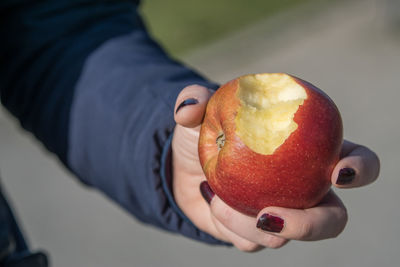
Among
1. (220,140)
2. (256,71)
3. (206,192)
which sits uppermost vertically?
(220,140)

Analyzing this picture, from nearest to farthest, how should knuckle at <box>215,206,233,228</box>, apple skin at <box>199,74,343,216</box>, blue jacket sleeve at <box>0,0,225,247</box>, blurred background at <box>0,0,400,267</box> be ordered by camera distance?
apple skin at <box>199,74,343,216</box> → knuckle at <box>215,206,233,228</box> → blue jacket sleeve at <box>0,0,225,247</box> → blurred background at <box>0,0,400,267</box>

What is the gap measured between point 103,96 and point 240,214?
578 millimetres

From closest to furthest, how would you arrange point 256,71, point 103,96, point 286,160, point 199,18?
point 286,160
point 103,96
point 256,71
point 199,18

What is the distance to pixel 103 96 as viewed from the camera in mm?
1454

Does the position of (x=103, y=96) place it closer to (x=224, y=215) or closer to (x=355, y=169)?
(x=224, y=215)

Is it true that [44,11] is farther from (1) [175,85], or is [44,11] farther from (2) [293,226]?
(2) [293,226]

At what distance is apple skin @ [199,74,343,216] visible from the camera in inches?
39.1

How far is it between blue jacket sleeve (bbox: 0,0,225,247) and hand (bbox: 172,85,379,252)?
0.13ft

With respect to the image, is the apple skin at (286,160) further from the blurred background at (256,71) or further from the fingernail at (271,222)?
the blurred background at (256,71)

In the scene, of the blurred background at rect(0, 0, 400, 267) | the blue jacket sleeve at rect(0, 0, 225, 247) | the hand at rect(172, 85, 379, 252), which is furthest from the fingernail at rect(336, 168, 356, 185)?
the blurred background at rect(0, 0, 400, 267)

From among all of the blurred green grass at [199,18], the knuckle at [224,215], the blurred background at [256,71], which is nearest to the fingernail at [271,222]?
the knuckle at [224,215]

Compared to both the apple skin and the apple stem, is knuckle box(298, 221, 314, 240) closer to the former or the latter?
the apple skin

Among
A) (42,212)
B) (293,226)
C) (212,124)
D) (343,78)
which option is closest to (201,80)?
(212,124)

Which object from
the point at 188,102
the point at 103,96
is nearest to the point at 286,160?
the point at 188,102
